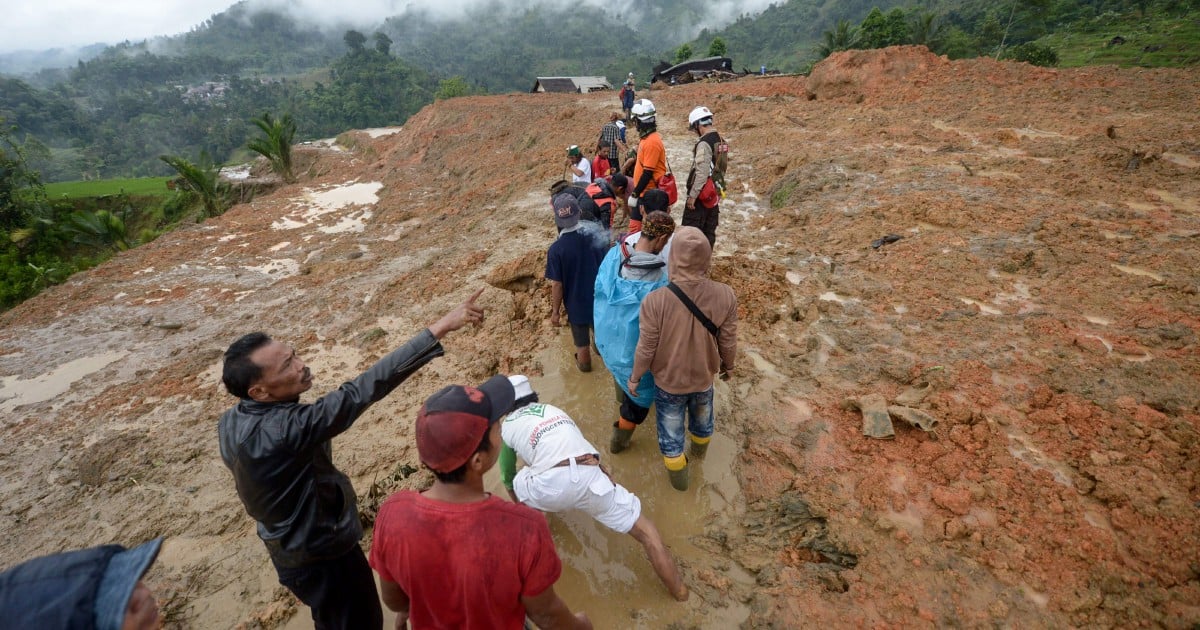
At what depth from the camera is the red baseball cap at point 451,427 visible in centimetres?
136

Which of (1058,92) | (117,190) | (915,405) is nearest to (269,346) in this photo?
(915,405)

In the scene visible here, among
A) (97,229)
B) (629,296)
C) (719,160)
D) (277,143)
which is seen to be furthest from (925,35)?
(97,229)

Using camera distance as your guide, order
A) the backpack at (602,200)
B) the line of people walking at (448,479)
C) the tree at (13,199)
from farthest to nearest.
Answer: the tree at (13,199), the backpack at (602,200), the line of people walking at (448,479)

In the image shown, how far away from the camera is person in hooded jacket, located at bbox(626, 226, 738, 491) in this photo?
7.90 ft

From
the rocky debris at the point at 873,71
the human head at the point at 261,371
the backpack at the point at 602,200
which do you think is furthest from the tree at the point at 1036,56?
the human head at the point at 261,371

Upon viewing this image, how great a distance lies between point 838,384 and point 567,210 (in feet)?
7.85

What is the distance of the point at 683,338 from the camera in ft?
8.23

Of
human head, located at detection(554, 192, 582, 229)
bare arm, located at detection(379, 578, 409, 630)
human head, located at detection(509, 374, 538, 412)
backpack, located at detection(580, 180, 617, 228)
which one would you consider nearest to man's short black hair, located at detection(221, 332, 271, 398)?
bare arm, located at detection(379, 578, 409, 630)

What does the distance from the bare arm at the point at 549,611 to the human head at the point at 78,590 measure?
916 millimetres

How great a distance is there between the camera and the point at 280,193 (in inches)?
715

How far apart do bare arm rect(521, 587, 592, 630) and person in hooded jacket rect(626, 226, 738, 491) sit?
1303 mm

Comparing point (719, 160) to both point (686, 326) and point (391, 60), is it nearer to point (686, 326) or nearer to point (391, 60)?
point (686, 326)

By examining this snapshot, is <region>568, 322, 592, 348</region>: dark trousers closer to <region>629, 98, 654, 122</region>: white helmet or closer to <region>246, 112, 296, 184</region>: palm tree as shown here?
<region>629, 98, 654, 122</region>: white helmet

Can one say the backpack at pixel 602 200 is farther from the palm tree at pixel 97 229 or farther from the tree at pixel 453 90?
the tree at pixel 453 90
